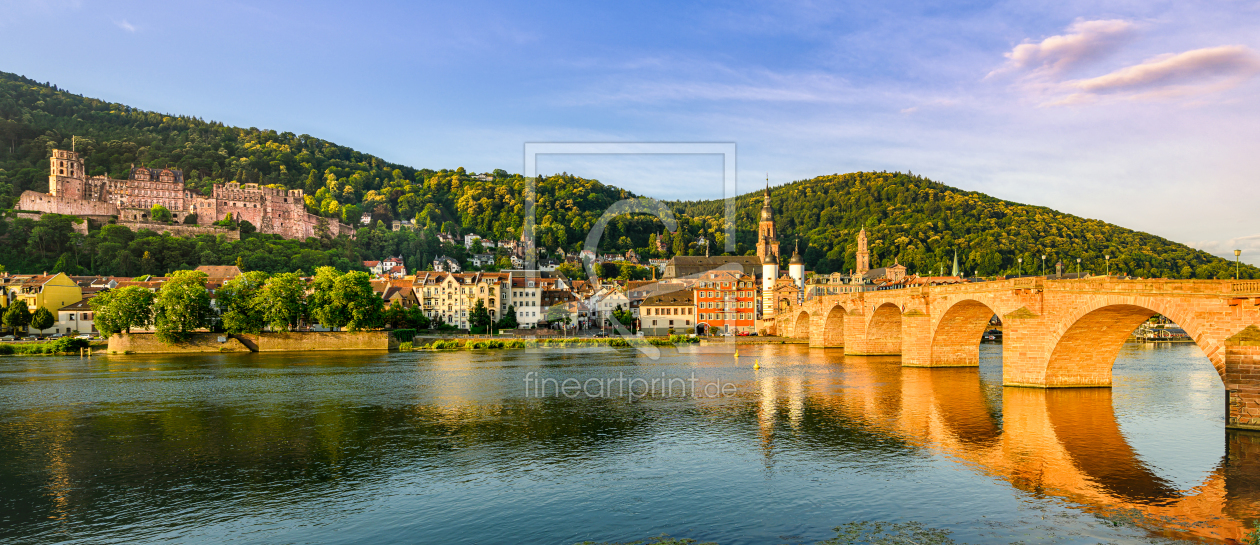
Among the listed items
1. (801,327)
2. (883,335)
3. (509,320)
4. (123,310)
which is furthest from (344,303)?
(883,335)

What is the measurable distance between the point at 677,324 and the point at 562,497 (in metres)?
85.4

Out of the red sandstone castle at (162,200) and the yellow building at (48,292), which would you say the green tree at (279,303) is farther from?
the red sandstone castle at (162,200)

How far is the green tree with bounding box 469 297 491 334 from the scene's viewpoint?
95875 millimetres

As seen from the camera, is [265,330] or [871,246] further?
[871,246]

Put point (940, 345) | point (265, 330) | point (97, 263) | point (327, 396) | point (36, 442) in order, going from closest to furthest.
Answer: point (36, 442) < point (327, 396) < point (940, 345) < point (265, 330) < point (97, 263)

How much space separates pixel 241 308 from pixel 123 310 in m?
9.92

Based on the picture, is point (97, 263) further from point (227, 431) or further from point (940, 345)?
point (940, 345)

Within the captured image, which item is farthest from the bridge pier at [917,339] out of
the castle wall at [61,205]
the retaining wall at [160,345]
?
the castle wall at [61,205]

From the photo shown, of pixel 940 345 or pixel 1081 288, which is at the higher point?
pixel 1081 288

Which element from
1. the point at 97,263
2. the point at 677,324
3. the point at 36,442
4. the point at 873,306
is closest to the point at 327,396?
the point at 36,442

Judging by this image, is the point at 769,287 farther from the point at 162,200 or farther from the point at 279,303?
the point at 162,200

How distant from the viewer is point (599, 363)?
59.1 m

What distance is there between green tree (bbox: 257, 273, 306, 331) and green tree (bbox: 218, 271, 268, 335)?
0.43 metres

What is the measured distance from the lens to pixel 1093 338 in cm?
3116
